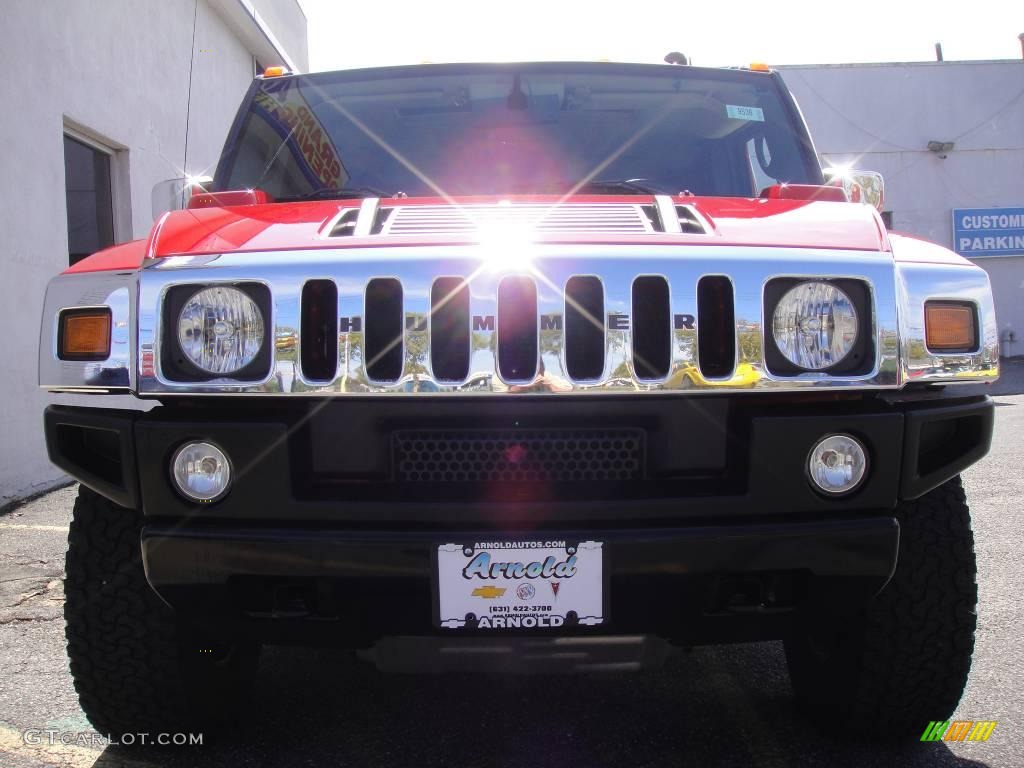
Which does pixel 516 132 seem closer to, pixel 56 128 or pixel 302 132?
pixel 302 132

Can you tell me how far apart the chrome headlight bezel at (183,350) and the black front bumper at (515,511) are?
0.08m

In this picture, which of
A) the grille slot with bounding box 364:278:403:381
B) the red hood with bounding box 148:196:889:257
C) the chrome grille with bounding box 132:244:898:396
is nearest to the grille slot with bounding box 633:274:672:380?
the chrome grille with bounding box 132:244:898:396

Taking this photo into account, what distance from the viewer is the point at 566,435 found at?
1.89 metres

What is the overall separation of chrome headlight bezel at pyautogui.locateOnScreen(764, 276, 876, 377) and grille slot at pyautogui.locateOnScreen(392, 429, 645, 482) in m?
0.32

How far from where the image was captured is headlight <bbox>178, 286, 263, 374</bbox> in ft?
6.15

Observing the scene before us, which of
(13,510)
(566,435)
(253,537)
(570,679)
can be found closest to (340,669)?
(570,679)

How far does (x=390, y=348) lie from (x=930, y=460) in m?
1.18

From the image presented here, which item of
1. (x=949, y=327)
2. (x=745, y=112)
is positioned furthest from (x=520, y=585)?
(x=745, y=112)

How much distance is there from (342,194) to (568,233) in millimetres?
1080

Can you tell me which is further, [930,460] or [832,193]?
[832,193]

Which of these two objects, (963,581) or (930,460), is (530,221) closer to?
(930,460)

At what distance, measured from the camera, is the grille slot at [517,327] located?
72.4 inches

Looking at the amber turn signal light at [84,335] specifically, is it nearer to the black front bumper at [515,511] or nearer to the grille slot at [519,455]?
the black front bumper at [515,511]

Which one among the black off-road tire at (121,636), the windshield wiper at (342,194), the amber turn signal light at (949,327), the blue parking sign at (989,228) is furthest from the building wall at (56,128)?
the blue parking sign at (989,228)
